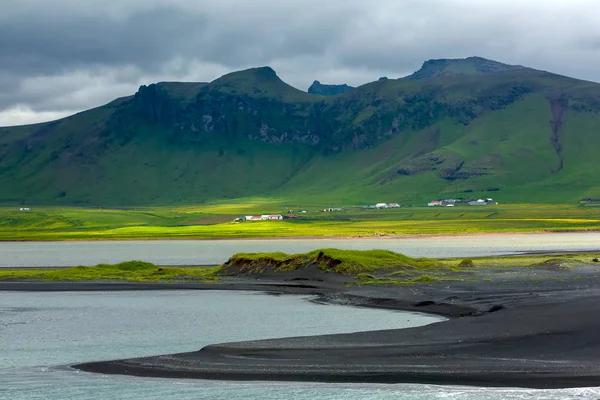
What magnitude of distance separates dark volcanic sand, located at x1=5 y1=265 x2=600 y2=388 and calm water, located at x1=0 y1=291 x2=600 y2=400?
157 cm

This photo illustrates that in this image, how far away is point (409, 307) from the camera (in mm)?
62188

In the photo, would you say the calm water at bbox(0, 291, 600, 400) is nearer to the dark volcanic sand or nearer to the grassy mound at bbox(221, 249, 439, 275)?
the dark volcanic sand

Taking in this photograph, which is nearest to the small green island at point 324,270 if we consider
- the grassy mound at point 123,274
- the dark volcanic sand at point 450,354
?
the grassy mound at point 123,274

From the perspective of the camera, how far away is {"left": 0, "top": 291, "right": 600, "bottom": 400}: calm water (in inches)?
1400

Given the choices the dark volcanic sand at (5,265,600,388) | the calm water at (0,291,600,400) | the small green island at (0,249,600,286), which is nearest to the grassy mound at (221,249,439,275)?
the small green island at (0,249,600,286)

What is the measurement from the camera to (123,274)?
95062 mm

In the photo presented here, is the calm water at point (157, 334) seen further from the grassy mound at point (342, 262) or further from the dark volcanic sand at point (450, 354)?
the grassy mound at point (342, 262)

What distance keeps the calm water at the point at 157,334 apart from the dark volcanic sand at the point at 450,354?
1.57 m

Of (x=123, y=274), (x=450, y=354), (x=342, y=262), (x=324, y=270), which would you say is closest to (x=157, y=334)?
(x=450, y=354)

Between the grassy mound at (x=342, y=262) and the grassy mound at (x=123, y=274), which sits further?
the grassy mound at (x=123, y=274)

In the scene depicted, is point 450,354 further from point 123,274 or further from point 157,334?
point 123,274

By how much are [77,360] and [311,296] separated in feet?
109

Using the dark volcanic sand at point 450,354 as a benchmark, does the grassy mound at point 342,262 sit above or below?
above

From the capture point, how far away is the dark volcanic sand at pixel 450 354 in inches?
1479
